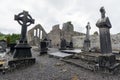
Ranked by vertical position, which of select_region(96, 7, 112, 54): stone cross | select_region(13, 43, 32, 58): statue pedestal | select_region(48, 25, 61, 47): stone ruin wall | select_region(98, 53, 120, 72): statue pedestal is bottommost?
select_region(98, 53, 120, 72): statue pedestal

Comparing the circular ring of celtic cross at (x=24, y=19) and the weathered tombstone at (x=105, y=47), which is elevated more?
the circular ring of celtic cross at (x=24, y=19)

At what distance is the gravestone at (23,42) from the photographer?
301 inches

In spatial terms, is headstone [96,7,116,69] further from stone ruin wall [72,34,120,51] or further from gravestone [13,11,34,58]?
stone ruin wall [72,34,120,51]

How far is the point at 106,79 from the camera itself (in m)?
4.71

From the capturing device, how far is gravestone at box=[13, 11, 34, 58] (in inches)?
301

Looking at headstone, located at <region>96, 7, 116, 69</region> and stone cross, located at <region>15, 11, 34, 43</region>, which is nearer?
headstone, located at <region>96, 7, 116, 69</region>

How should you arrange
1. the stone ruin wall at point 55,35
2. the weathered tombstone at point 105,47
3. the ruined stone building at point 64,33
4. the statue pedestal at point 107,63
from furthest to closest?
the stone ruin wall at point 55,35
the ruined stone building at point 64,33
the weathered tombstone at point 105,47
the statue pedestal at point 107,63

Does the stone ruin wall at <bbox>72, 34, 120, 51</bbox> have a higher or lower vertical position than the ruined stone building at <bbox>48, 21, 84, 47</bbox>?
lower

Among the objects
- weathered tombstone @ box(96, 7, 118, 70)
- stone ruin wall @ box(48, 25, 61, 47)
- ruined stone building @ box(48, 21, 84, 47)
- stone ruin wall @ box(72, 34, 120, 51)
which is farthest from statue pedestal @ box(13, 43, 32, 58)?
stone ruin wall @ box(48, 25, 61, 47)

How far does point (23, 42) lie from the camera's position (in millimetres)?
8016

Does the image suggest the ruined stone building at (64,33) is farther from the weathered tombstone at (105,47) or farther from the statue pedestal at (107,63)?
the statue pedestal at (107,63)

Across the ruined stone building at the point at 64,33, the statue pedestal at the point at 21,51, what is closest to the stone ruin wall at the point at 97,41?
the ruined stone building at the point at 64,33

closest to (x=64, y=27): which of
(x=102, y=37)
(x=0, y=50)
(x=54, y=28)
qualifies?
(x=54, y=28)

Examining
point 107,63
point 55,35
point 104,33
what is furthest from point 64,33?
point 107,63
